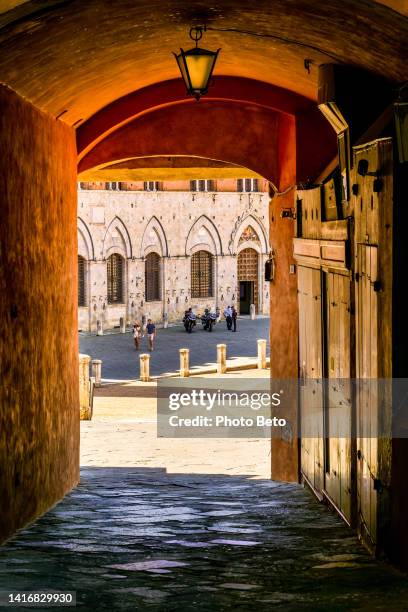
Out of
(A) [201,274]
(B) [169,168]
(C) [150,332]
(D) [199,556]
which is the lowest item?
(D) [199,556]

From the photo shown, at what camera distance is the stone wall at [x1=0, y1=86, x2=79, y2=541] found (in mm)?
Result: 6453

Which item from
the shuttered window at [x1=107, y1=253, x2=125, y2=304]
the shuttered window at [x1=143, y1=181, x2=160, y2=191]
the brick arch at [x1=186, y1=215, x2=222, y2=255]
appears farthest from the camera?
the brick arch at [x1=186, y1=215, x2=222, y2=255]

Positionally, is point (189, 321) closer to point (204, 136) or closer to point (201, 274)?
point (201, 274)

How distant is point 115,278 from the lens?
1469 inches

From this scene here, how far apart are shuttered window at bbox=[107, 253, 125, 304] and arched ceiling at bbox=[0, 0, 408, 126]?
28416mm

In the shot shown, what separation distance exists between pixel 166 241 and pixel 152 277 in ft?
4.84

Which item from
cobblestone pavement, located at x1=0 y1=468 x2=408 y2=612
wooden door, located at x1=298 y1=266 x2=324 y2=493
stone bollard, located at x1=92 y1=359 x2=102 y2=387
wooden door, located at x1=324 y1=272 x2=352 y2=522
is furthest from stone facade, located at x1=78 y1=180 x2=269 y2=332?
wooden door, located at x1=324 y1=272 x2=352 y2=522

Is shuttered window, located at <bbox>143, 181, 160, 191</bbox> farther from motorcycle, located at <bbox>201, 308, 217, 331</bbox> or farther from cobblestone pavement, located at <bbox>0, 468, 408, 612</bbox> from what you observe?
cobblestone pavement, located at <bbox>0, 468, 408, 612</bbox>

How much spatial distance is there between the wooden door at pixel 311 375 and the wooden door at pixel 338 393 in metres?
0.33

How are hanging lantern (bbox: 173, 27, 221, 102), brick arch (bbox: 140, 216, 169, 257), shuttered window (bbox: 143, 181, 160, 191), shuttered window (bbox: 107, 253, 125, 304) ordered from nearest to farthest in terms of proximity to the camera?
hanging lantern (bbox: 173, 27, 221, 102) → shuttered window (bbox: 107, 253, 125, 304) → shuttered window (bbox: 143, 181, 160, 191) → brick arch (bbox: 140, 216, 169, 257)

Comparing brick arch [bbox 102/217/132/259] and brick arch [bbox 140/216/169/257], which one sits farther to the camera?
brick arch [bbox 140/216/169/257]

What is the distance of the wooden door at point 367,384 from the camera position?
5.83 metres

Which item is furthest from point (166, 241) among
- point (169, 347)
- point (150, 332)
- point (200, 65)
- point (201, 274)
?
point (200, 65)

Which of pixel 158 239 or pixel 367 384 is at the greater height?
pixel 158 239
